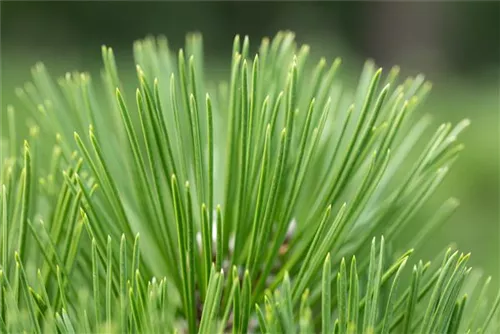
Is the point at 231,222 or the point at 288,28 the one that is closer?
the point at 231,222

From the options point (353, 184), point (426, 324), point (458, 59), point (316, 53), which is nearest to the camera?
point (426, 324)

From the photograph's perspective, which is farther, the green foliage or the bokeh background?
the bokeh background

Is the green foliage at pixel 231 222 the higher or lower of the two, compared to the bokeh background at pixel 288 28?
lower

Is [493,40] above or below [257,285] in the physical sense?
above

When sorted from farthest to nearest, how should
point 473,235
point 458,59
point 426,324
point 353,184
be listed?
point 458,59 < point 473,235 < point 353,184 < point 426,324

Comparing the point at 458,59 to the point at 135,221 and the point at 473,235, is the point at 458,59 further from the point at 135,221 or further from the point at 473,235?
the point at 135,221

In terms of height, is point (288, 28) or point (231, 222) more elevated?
point (288, 28)

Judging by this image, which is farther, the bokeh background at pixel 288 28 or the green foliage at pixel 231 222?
the bokeh background at pixel 288 28

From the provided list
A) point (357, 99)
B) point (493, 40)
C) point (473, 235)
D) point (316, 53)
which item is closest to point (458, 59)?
point (493, 40)
